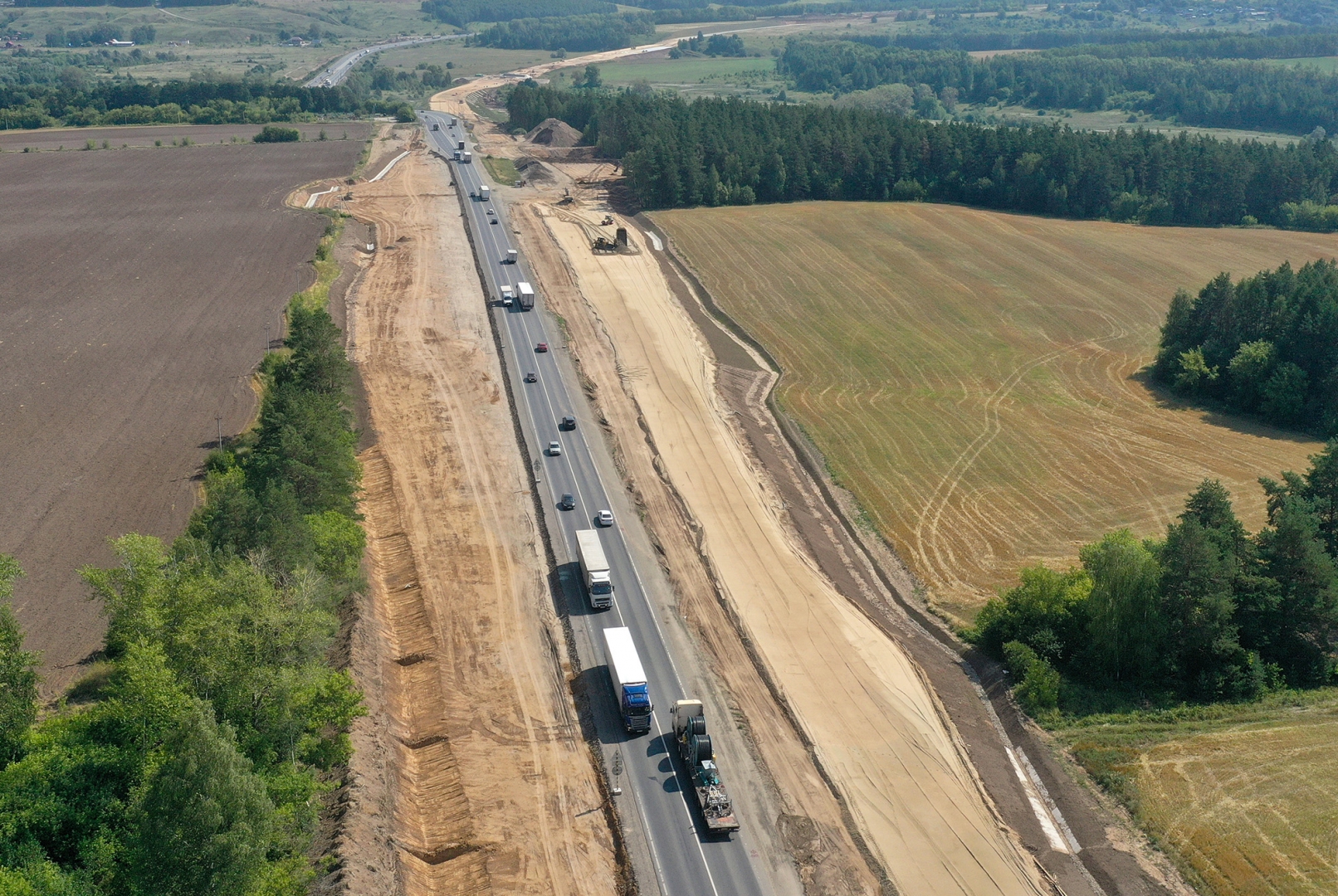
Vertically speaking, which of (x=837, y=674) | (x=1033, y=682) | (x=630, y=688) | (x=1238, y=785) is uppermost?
(x=630, y=688)

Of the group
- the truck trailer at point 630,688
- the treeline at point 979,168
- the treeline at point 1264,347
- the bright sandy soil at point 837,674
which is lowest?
the bright sandy soil at point 837,674

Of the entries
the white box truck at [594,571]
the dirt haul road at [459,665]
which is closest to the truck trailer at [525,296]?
the dirt haul road at [459,665]

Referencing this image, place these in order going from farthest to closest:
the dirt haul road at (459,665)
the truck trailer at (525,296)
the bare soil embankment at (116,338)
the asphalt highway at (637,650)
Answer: the truck trailer at (525,296)
the bare soil embankment at (116,338)
the dirt haul road at (459,665)
the asphalt highway at (637,650)

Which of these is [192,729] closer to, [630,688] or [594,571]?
[630,688]

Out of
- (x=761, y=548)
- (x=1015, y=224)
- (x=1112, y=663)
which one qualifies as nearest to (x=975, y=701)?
(x=1112, y=663)

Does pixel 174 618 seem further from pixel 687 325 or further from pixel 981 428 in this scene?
pixel 687 325

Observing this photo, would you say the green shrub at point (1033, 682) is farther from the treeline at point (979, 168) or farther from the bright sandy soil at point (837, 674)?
the treeline at point (979, 168)

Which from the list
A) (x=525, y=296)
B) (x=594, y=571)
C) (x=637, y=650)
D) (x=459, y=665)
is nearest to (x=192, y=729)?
(x=459, y=665)
